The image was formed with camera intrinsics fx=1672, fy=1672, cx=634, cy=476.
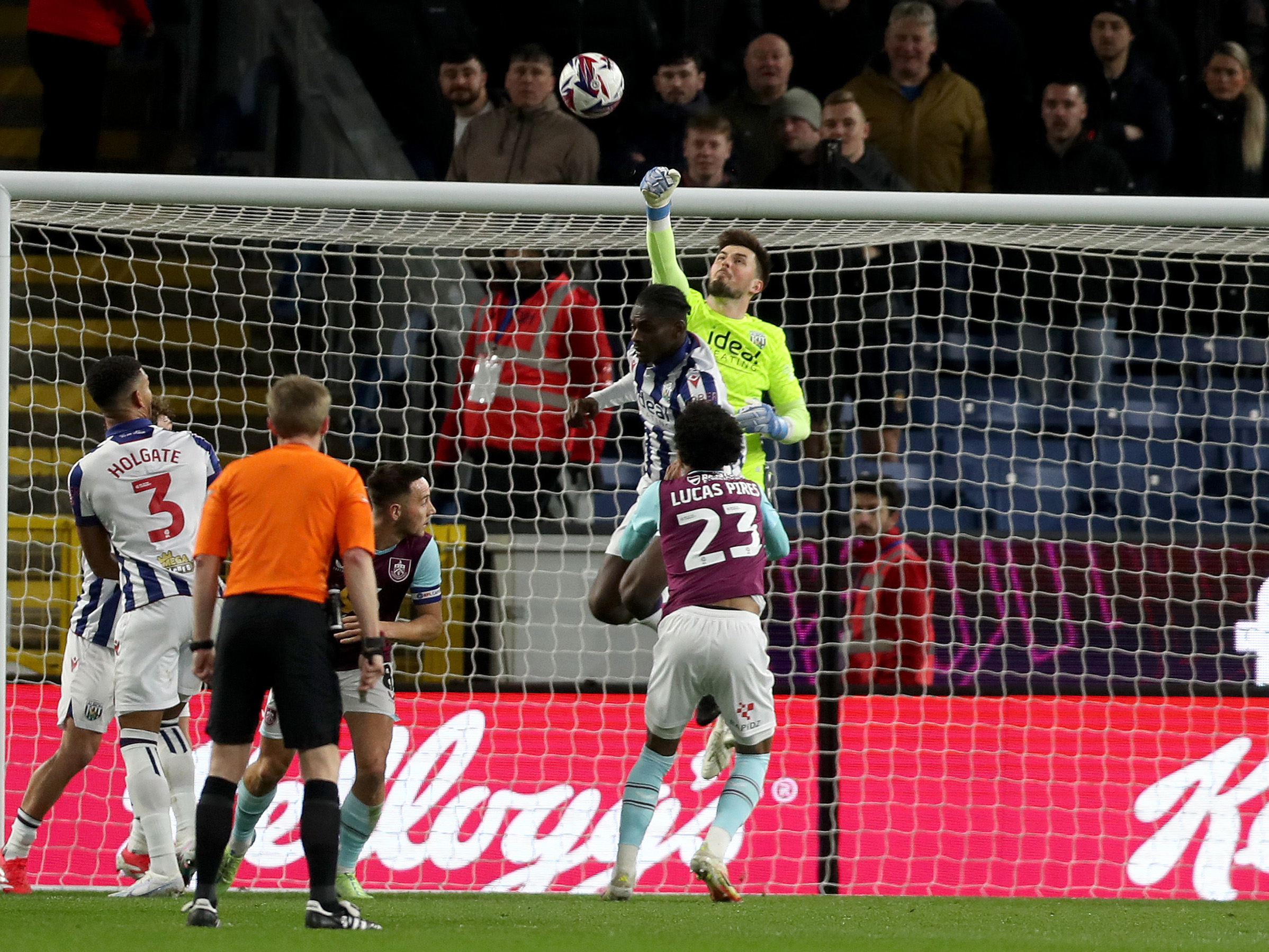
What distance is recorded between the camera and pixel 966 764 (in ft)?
25.4

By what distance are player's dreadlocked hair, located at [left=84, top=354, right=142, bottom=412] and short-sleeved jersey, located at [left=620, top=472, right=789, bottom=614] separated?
6.53ft

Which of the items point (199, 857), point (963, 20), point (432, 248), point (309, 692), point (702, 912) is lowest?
point (702, 912)

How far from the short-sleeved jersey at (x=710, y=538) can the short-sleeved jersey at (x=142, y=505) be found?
5.70ft

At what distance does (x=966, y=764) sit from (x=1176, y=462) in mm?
2577

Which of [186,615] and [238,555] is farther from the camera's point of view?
[186,615]

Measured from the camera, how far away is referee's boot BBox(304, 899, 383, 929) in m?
4.87

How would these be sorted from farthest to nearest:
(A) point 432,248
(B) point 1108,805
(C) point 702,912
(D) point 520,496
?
(A) point 432,248, (D) point 520,496, (B) point 1108,805, (C) point 702,912

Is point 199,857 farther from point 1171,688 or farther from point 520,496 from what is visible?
point 1171,688

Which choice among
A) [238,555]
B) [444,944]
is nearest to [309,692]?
[238,555]

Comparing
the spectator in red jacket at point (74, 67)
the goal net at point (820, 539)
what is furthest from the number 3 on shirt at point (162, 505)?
the spectator in red jacket at point (74, 67)

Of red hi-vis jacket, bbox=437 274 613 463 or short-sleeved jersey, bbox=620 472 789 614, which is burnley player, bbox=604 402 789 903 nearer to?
short-sleeved jersey, bbox=620 472 789 614

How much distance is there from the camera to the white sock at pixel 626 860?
6.01 m

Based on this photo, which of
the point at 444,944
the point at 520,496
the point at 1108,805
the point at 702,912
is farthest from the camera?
the point at 520,496

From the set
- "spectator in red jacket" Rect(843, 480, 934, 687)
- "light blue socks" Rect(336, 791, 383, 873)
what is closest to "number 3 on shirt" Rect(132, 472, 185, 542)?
"light blue socks" Rect(336, 791, 383, 873)
